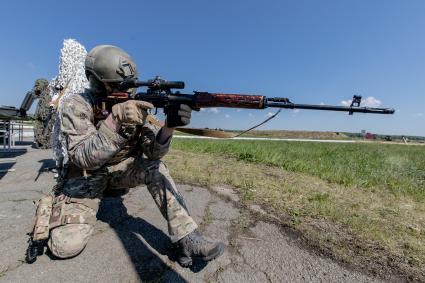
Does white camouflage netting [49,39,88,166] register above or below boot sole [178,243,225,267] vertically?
above

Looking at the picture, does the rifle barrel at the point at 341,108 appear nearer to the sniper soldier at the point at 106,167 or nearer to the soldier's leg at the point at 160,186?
the sniper soldier at the point at 106,167

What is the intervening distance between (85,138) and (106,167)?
62 cm

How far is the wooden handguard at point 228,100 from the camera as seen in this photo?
3127 millimetres

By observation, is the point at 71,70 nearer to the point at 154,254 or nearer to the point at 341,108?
the point at 154,254

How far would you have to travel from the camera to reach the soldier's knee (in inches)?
109

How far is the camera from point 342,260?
2.93 metres

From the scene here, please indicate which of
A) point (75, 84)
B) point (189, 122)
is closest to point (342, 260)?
point (189, 122)

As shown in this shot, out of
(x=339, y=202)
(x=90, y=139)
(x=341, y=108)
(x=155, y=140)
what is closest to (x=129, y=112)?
(x=90, y=139)

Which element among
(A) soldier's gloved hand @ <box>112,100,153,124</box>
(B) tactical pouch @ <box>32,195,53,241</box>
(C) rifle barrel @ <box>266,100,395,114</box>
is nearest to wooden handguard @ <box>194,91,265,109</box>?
(C) rifle barrel @ <box>266,100,395,114</box>

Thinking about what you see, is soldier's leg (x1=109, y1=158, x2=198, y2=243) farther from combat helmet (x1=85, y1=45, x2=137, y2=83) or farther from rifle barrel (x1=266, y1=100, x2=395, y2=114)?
rifle barrel (x1=266, y1=100, x2=395, y2=114)

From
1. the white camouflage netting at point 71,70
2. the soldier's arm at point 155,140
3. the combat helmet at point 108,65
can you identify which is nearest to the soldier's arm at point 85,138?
the combat helmet at point 108,65

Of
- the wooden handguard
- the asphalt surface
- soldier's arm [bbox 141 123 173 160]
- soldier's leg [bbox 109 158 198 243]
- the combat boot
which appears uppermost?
the wooden handguard

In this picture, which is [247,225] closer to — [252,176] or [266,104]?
[266,104]

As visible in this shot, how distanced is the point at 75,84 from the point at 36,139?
4638mm
